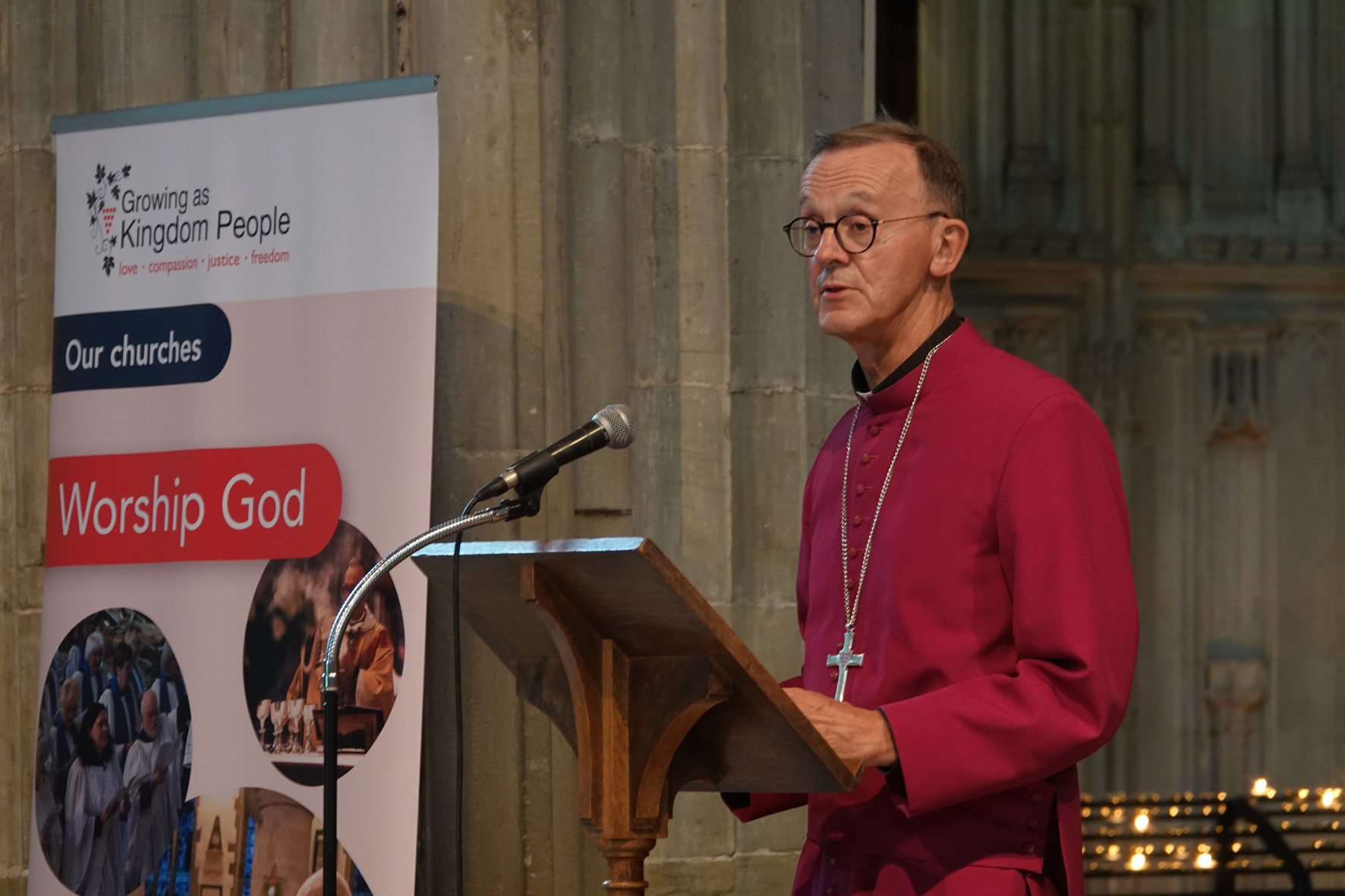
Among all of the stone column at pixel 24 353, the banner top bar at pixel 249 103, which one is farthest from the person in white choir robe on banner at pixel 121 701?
the banner top bar at pixel 249 103

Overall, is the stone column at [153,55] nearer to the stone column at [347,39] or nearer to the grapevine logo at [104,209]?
the stone column at [347,39]

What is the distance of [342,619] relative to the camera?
1.93 meters

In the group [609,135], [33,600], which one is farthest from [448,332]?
[33,600]

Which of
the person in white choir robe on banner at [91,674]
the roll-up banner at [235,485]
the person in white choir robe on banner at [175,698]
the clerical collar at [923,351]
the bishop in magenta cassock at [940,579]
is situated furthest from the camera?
the person in white choir robe on banner at [91,674]

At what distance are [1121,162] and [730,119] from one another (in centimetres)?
414

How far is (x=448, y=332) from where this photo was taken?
3850mm

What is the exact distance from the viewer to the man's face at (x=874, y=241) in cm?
224

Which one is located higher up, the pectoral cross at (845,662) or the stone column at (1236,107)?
the stone column at (1236,107)

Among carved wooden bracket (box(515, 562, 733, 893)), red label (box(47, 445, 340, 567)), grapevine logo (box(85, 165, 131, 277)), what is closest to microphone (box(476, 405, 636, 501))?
carved wooden bracket (box(515, 562, 733, 893))

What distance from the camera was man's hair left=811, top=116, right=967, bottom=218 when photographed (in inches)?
89.8

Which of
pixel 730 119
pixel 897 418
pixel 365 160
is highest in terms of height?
pixel 730 119

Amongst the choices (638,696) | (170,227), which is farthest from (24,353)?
(638,696)

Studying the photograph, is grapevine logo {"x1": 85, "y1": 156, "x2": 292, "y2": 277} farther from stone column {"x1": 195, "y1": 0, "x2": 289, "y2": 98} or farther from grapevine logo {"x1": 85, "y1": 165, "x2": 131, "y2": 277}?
stone column {"x1": 195, "y1": 0, "x2": 289, "y2": 98}

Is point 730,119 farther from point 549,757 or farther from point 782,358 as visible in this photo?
point 549,757
